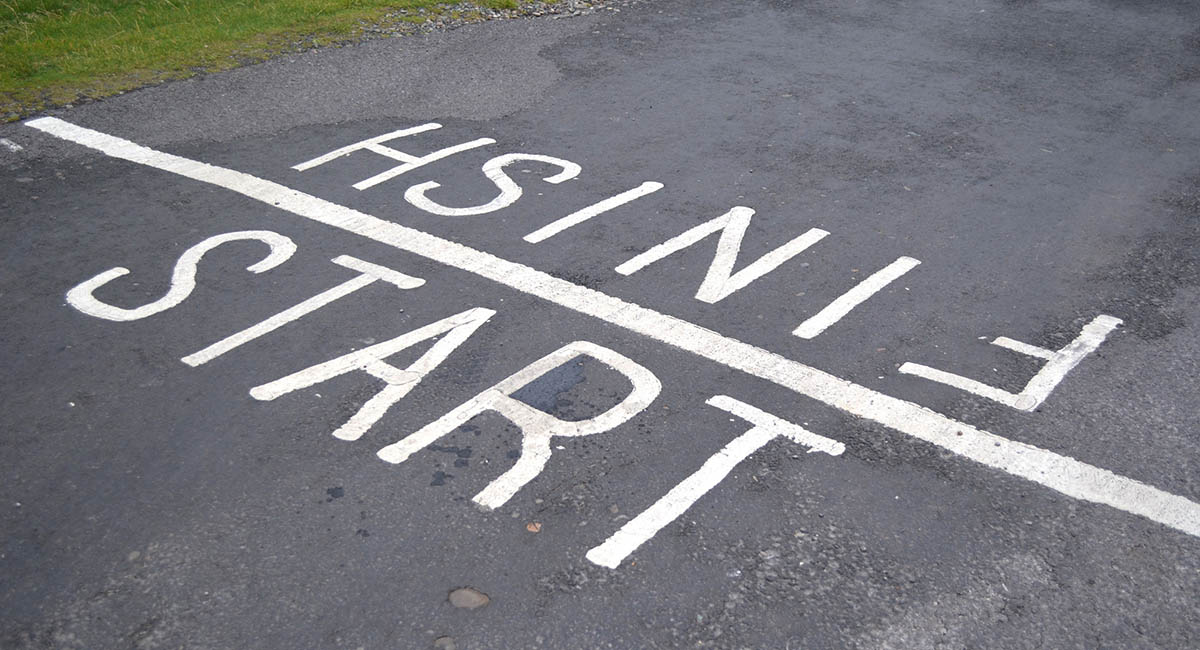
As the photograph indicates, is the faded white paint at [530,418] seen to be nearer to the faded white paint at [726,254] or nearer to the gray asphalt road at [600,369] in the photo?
the gray asphalt road at [600,369]

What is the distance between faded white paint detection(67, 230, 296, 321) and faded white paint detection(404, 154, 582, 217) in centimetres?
104

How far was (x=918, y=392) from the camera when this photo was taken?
17.3 ft

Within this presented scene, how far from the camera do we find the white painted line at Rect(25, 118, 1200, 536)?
4.57m

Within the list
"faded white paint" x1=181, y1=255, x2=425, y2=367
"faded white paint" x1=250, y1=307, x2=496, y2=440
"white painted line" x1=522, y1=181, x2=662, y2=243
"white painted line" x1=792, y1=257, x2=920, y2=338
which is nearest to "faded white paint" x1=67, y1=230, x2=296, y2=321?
"faded white paint" x1=181, y1=255, x2=425, y2=367

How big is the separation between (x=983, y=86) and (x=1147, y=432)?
5804mm

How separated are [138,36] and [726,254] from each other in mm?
7350

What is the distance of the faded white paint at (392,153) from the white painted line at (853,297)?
11.2ft

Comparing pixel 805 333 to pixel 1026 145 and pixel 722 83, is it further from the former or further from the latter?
pixel 722 83

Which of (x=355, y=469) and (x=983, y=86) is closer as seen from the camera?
(x=355, y=469)

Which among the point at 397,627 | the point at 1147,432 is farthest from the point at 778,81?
the point at 397,627

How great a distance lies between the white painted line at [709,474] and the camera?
165 inches

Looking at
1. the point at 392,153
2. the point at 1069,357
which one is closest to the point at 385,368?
the point at 392,153

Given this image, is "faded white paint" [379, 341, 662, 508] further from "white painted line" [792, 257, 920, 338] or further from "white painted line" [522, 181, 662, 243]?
"white painted line" [522, 181, 662, 243]

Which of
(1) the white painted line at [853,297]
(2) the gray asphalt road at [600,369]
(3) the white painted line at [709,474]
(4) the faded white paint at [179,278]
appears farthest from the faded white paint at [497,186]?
(3) the white painted line at [709,474]
